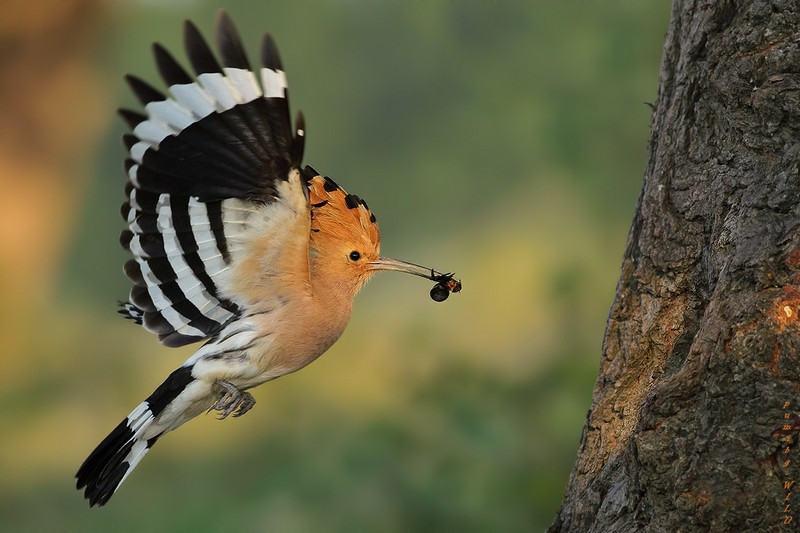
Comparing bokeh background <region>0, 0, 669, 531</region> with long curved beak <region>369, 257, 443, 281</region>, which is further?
bokeh background <region>0, 0, 669, 531</region>

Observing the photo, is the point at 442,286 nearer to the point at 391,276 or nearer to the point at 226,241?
the point at 226,241

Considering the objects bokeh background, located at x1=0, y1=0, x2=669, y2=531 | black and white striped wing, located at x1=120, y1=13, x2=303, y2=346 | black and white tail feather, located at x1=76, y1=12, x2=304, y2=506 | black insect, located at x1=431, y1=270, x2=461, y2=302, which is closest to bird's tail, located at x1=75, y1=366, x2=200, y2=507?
black and white tail feather, located at x1=76, y1=12, x2=304, y2=506

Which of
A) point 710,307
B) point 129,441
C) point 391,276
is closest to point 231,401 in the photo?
point 129,441

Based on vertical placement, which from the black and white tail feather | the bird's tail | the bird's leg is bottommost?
the bird's tail

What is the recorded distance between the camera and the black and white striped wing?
62.7 inches

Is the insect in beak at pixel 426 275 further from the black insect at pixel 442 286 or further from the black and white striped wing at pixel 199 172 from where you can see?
the black and white striped wing at pixel 199 172

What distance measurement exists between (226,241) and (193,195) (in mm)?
108

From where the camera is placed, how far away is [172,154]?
1679 millimetres

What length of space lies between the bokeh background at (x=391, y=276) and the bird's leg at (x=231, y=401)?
6.22 feet

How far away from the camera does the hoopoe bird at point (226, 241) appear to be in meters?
1.61

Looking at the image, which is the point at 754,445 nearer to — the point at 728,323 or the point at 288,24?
the point at 728,323

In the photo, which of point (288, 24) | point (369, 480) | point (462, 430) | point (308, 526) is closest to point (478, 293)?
point (462, 430)

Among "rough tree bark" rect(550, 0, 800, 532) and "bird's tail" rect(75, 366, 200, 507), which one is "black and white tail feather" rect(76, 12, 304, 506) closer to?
"bird's tail" rect(75, 366, 200, 507)

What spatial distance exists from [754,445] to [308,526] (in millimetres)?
2729
